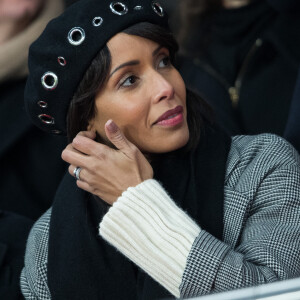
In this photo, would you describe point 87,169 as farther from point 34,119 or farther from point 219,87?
point 219,87

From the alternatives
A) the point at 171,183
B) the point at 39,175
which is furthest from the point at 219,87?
the point at 171,183

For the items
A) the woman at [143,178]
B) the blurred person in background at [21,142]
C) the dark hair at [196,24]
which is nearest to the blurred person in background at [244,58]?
the dark hair at [196,24]

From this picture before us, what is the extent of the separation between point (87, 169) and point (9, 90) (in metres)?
1.24

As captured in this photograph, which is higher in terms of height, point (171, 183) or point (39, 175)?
point (171, 183)

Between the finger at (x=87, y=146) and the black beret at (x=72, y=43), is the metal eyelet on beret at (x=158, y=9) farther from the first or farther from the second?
the finger at (x=87, y=146)

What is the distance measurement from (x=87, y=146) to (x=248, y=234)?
45cm

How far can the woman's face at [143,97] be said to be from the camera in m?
1.71

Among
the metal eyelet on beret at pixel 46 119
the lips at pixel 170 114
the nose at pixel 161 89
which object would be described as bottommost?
the metal eyelet on beret at pixel 46 119

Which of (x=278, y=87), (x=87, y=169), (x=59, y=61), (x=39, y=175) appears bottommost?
(x=39, y=175)

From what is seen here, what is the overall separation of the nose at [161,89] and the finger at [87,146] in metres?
0.19

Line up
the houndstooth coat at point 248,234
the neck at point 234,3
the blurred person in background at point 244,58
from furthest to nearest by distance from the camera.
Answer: the neck at point 234,3, the blurred person in background at point 244,58, the houndstooth coat at point 248,234

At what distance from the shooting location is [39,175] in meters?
2.79

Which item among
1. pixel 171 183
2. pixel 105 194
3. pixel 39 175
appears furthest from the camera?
pixel 39 175

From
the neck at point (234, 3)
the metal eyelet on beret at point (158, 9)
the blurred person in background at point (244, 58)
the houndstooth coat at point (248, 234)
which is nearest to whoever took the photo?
the houndstooth coat at point (248, 234)
